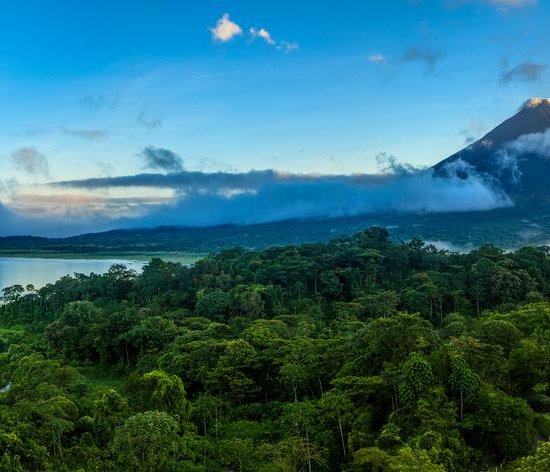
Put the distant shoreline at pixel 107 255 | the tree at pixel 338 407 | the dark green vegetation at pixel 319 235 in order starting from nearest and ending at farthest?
the tree at pixel 338 407 < the dark green vegetation at pixel 319 235 < the distant shoreline at pixel 107 255

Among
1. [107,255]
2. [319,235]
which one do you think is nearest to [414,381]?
[319,235]

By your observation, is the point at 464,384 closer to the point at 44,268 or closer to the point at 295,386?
the point at 295,386

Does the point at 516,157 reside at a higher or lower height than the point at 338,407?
higher

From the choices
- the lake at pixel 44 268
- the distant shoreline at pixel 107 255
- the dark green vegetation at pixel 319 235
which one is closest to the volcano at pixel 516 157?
the dark green vegetation at pixel 319 235

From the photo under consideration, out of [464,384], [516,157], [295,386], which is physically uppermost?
[516,157]

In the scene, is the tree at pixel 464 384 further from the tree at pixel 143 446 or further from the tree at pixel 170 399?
the tree at pixel 170 399

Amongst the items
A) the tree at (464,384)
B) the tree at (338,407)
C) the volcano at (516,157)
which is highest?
the volcano at (516,157)

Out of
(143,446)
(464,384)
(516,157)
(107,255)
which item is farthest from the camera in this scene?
(107,255)
